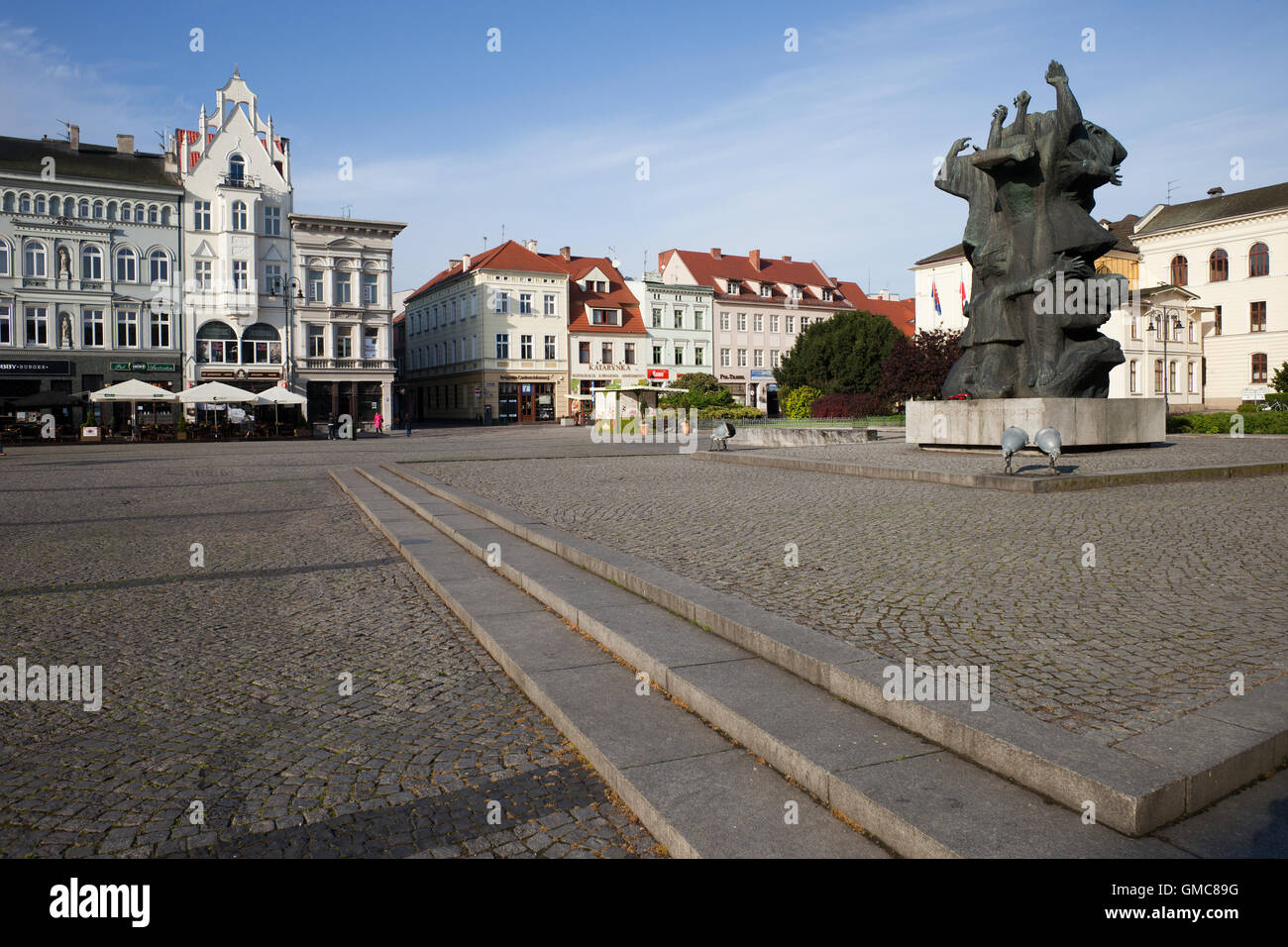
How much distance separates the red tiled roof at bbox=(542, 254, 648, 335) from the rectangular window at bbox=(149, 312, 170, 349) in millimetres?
28186

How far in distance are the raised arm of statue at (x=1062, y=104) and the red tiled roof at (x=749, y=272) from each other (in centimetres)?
5721

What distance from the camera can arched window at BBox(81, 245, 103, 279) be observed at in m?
47.4

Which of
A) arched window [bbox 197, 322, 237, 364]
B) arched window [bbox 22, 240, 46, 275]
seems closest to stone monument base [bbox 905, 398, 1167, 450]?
arched window [bbox 197, 322, 237, 364]

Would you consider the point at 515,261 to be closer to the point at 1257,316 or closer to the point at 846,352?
the point at 846,352

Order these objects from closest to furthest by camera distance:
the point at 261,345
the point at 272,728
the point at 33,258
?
1. the point at 272,728
2. the point at 33,258
3. the point at 261,345

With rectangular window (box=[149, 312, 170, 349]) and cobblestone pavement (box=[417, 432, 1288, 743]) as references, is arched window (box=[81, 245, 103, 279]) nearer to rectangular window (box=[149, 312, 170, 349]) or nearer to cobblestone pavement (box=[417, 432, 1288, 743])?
rectangular window (box=[149, 312, 170, 349])

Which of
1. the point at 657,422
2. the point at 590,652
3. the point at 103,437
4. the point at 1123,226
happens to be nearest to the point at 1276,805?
the point at 590,652

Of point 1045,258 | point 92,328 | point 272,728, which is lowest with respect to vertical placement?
point 272,728

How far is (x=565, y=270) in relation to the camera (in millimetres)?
67938

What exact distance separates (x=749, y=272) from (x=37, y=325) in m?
53.5

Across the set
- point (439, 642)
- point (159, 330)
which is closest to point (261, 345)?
point (159, 330)

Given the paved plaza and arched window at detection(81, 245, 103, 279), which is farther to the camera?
arched window at detection(81, 245, 103, 279)

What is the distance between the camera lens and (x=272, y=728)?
14.5ft
